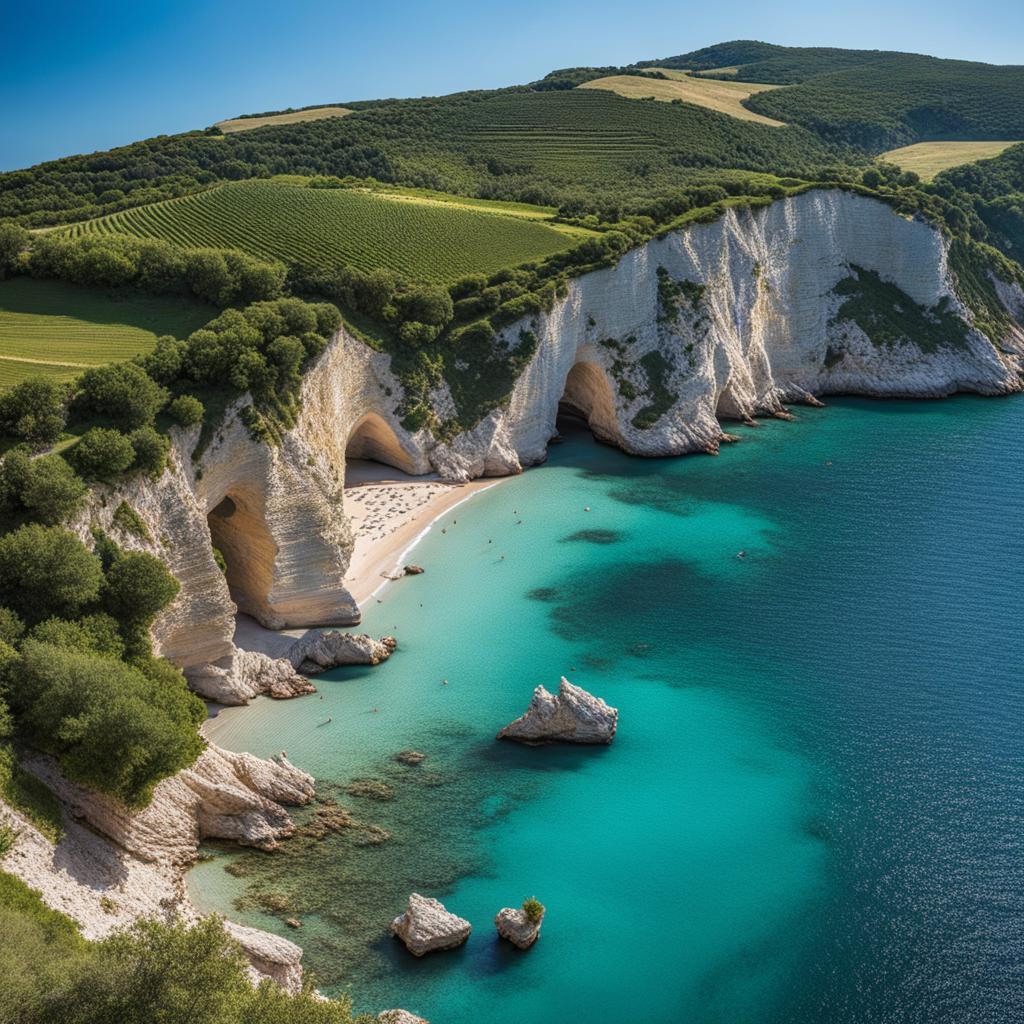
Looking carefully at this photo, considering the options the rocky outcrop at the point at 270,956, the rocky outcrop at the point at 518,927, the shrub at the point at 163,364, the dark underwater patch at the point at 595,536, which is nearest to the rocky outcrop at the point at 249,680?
the shrub at the point at 163,364

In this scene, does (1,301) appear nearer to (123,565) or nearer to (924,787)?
(123,565)

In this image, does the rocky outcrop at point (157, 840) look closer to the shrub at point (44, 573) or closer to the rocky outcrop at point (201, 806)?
the rocky outcrop at point (201, 806)

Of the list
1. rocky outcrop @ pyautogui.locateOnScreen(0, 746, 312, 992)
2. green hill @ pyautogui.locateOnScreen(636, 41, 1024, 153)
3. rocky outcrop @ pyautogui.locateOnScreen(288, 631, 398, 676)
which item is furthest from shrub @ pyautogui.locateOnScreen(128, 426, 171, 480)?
green hill @ pyautogui.locateOnScreen(636, 41, 1024, 153)

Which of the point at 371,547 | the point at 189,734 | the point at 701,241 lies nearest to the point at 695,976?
the point at 189,734

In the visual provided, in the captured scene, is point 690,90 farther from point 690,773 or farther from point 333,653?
point 690,773

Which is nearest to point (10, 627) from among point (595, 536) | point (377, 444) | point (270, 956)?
point (270, 956)

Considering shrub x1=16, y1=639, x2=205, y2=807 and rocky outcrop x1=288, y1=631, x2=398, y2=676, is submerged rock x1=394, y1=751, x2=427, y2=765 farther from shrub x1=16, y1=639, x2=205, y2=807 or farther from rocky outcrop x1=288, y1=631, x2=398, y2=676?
shrub x1=16, y1=639, x2=205, y2=807
